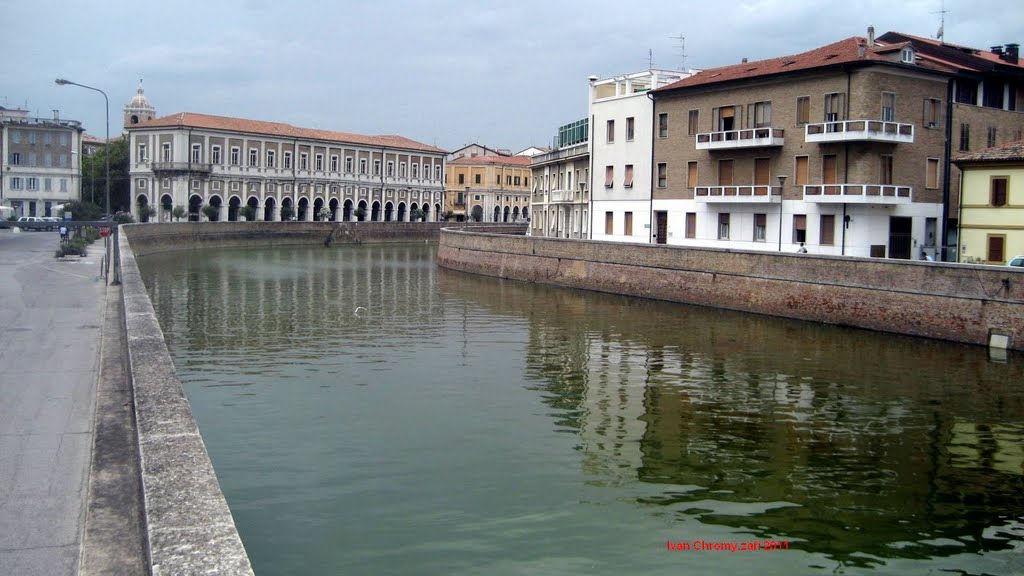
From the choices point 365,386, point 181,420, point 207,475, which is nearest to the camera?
point 207,475

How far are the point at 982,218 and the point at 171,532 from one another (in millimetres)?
31951

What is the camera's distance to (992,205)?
1265 inches

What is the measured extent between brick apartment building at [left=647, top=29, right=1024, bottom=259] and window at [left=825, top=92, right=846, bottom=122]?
46 millimetres

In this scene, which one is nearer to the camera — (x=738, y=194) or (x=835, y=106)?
(x=835, y=106)

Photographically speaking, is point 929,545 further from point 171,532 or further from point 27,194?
point 27,194

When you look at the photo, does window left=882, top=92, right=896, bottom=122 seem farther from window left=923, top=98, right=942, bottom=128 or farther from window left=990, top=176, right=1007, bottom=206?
window left=990, top=176, right=1007, bottom=206

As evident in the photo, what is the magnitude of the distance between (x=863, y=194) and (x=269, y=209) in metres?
79.4

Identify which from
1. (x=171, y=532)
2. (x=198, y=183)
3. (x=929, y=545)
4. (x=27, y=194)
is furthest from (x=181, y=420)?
(x=27, y=194)

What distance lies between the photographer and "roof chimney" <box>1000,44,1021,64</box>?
45094mm

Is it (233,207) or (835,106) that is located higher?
(835,106)

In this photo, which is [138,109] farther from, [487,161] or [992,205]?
[992,205]

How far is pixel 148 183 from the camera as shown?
322 feet

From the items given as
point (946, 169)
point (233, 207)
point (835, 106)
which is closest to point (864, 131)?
point (835, 106)

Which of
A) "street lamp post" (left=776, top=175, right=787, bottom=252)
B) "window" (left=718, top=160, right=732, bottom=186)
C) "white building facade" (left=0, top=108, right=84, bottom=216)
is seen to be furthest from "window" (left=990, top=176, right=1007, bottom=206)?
"white building facade" (left=0, top=108, right=84, bottom=216)
